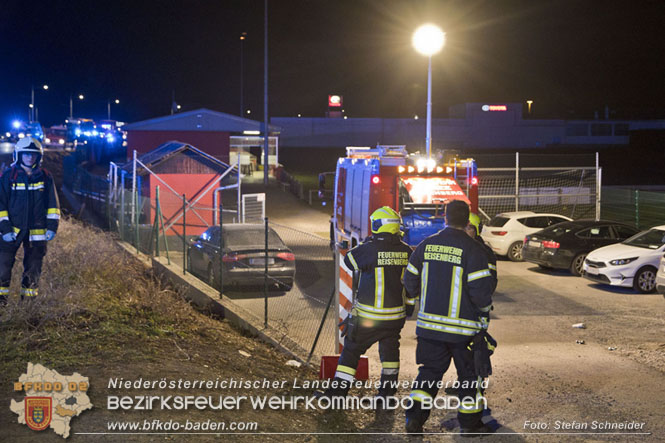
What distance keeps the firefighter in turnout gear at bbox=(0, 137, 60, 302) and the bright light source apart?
13.5 meters

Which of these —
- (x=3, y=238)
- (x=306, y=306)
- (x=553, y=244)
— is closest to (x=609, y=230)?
(x=553, y=244)

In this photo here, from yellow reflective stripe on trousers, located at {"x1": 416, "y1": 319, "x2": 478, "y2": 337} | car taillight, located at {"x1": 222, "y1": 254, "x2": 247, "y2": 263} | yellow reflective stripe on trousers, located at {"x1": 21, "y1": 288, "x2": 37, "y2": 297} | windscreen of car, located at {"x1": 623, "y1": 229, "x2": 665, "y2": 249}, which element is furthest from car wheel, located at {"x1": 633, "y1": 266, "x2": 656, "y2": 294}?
yellow reflective stripe on trousers, located at {"x1": 21, "y1": 288, "x2": 37, "y2": 297}

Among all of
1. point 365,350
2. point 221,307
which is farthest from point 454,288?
point 221,307

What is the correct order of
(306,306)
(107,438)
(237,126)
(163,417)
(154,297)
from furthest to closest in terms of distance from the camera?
(237,126) < (306,306) < (154,297) < (163,417) < (107,438)

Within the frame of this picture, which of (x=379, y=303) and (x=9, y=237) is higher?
(x=9, y=237)

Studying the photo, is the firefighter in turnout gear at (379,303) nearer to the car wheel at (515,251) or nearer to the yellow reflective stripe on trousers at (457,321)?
the yellow reflective stripe on trousers at (457,321)

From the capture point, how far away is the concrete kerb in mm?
8695

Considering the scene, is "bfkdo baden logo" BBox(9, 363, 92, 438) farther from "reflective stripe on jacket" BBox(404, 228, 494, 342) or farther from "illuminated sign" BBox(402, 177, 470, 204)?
"illuminated sign" BBox(402, 177, 470, 204)

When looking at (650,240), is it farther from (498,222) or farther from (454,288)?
(454,288)

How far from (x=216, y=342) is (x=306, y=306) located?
3.61 metres

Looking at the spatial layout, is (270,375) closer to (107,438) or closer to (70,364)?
(70,364)

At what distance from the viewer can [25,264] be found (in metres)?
8.44

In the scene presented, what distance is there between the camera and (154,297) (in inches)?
374

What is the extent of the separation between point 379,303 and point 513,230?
43.6 feet
